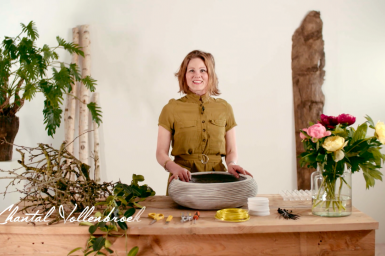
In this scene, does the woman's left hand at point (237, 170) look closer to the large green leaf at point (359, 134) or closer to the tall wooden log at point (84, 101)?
the large green leaf at point (359, 134)

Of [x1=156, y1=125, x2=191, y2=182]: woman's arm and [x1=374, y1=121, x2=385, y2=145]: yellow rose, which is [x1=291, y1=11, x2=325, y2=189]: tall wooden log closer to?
[x1=156, y1=125, x2=191, y2=182]: woman's arm

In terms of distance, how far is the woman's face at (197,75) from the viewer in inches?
82.1

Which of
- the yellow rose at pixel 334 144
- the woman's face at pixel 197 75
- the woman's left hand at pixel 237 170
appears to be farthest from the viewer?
the woman's face at pixel 197 75

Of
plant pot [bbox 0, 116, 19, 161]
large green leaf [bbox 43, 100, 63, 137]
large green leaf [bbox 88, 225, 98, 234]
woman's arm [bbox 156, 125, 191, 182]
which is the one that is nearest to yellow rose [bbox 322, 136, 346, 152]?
woman's arm [bbox 156, 125, 191, 182]

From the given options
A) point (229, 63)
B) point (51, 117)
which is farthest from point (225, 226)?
point (229, 63)

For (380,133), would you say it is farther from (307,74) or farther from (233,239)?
(307,74)

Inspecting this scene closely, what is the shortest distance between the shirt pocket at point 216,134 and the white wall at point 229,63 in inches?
60.2

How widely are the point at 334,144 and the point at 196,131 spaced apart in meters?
0.94

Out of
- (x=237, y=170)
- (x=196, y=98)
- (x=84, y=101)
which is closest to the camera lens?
(x=237, y=170)

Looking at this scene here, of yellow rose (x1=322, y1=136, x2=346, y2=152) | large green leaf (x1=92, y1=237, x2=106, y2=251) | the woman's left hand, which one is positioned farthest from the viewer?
the woman's left hand

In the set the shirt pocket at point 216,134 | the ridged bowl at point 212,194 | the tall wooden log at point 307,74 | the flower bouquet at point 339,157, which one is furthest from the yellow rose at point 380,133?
the tall wooden log at point 307,74

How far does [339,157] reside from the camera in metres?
1.31

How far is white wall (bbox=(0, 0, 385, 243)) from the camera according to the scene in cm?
358

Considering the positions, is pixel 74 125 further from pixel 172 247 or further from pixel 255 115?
pixel 172 247
